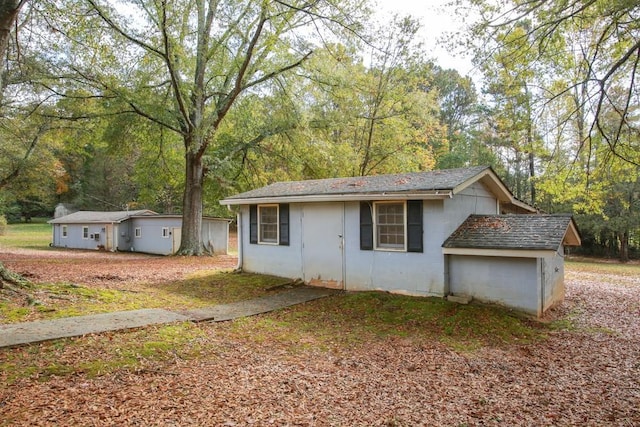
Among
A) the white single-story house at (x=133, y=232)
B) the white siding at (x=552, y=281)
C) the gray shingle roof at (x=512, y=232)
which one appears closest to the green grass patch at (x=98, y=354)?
the gray shingle roof at (x=512, y=232)

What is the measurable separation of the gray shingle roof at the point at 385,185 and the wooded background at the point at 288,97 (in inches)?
63.4

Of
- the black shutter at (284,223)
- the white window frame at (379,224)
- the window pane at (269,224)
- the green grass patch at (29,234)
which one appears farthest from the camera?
the green grass patch at (29,234)

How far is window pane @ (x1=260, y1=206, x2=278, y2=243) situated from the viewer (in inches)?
472

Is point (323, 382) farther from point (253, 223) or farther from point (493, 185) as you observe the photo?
point (253, 223)

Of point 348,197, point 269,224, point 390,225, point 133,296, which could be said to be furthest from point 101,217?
point 390,225

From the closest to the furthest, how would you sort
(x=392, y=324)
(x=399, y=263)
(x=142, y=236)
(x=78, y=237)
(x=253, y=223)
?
(x=392, y=324), (x=399, y=263), (x=253, y=223), (x=142, y=236), (x=78, y=237)

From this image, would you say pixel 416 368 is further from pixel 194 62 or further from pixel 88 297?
pixel 194 62

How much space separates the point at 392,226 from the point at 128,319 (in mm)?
5880

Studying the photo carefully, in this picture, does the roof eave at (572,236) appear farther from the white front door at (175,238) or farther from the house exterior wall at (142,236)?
the white front door at (175,238)

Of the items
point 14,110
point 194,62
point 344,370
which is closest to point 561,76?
point 344,370

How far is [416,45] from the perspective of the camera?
21406 millimetres

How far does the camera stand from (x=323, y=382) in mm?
4680

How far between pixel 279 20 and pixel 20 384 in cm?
1284

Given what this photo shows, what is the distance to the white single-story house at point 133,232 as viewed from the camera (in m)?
22.1
